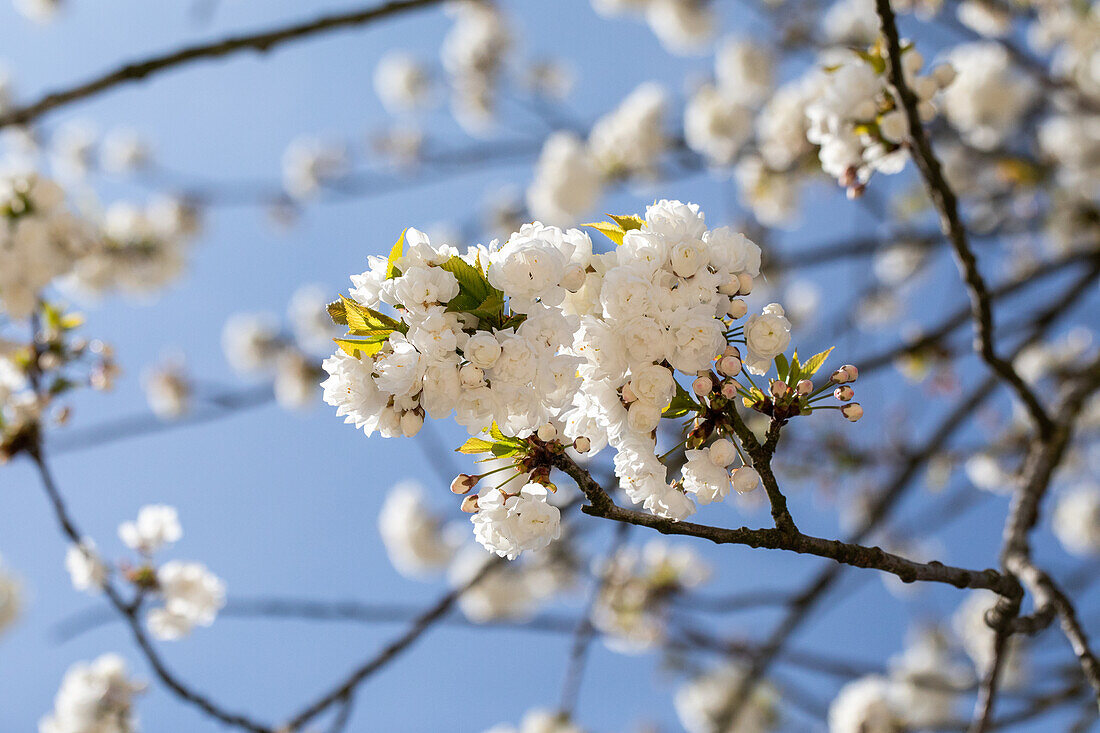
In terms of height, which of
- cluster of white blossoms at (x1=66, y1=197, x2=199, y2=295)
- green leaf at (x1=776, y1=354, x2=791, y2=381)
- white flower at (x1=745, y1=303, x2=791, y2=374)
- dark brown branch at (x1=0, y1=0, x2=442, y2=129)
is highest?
cluster of white blossoms at (x1=66, y1=197, x2=199, y2=295)

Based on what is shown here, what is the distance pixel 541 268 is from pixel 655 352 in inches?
7.0

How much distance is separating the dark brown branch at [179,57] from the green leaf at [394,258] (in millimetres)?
1122

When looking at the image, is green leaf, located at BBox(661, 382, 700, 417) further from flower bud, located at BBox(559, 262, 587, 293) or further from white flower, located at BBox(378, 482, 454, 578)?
white flower, located at BBox(378, 482, 454, 578)

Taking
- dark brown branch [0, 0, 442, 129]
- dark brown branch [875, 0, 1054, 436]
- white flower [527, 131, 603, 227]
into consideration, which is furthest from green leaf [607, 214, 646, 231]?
white flower [527, 131, 603, 227]

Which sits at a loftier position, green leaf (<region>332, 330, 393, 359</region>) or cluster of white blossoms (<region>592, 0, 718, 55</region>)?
cluster of white blossoms (<region>592, 0, 718, 55</region>)

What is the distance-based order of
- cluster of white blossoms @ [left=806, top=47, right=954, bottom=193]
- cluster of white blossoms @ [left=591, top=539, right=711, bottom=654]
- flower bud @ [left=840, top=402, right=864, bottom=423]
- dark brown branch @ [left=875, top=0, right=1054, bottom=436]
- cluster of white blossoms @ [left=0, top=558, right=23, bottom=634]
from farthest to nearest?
cluster of white blossoms @ [left=0, top=558, right=23, bottom=634] → cluster of white blossoms @ [left=591, top=539, right=711, bottom=654] → cluster of white blossoms @ [left=806, top=47, right=954, bottom=193] → dark brown branch @ [left=875, top=0, right=1054, bottom=436] → flower bud @ [left=840, top=402, right=864, bottom=423]

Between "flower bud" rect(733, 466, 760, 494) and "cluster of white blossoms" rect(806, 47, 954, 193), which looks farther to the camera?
"cluster of white blossoms" rect(806, 47, 954, 193)

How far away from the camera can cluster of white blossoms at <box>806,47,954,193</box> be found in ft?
5.38

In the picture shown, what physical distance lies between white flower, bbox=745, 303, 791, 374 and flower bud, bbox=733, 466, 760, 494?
142mm

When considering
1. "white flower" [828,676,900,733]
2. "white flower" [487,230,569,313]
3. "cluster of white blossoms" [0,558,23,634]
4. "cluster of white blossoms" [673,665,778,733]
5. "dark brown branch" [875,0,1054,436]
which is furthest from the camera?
"cluster of white blossoms" [0,558,23,634]

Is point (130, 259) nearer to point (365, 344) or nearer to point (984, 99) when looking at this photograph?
point (365, 344)

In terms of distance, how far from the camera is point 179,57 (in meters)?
1.76

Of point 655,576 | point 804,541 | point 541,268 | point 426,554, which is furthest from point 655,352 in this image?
point 426,554

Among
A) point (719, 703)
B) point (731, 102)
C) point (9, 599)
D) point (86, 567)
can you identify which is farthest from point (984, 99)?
point (9, 599)
